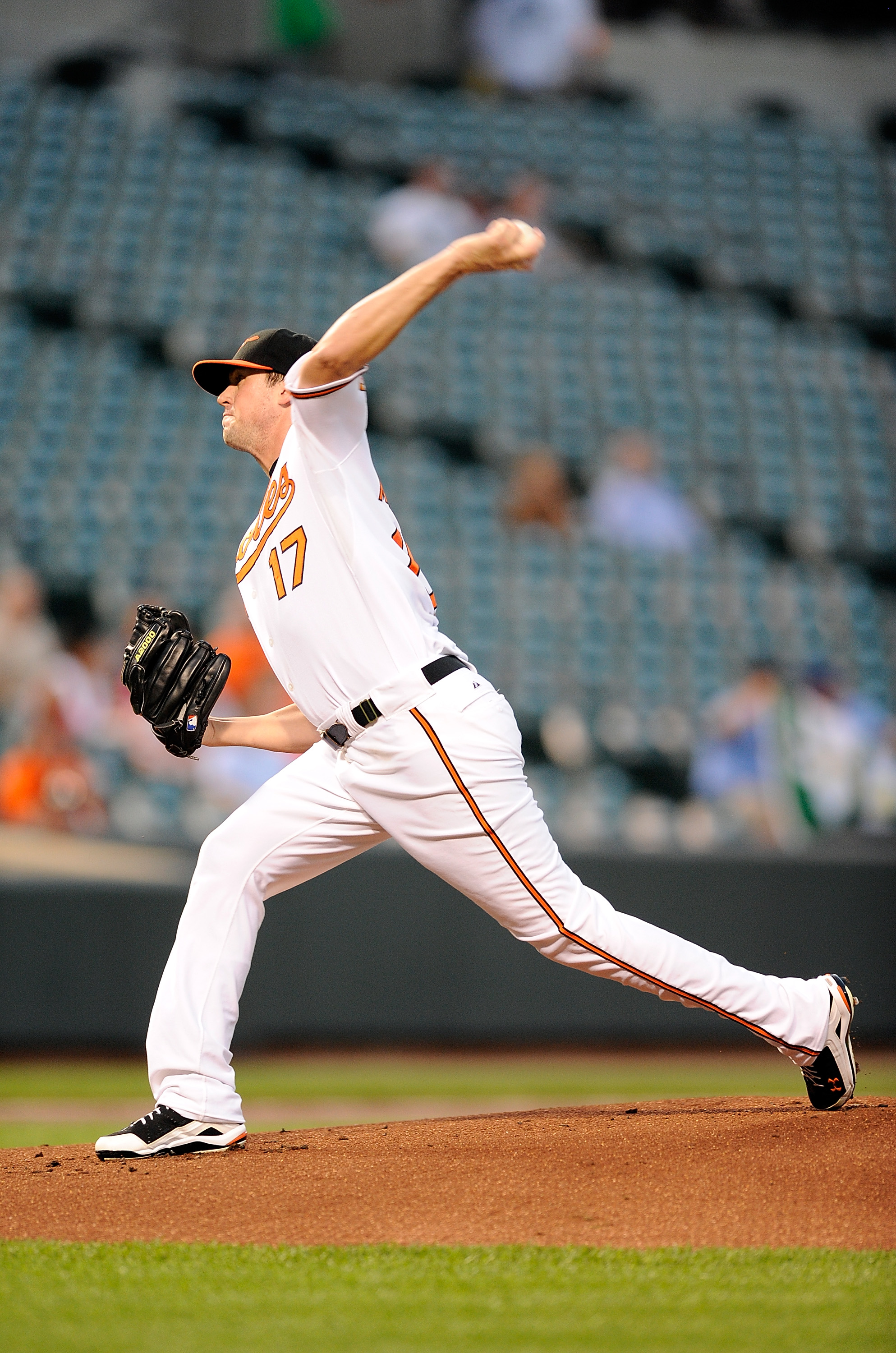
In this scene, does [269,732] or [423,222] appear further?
[423,222]

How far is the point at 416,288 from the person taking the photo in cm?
244

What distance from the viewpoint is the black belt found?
8.89 feet

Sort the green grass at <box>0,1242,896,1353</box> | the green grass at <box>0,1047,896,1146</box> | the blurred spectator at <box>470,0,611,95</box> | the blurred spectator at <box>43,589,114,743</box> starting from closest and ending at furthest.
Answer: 1. the green grass at <box>0,1242,896,1353</box>
2. the green grass at <box>0,1047,896,1146</box>
3. the blurred spectator at <box>43,589,114,743</box>
4. the blurred spectator at <box>470,0,611,95</box>

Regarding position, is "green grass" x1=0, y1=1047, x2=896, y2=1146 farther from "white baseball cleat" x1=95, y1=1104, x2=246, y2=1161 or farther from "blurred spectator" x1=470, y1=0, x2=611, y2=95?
"blurred spectator" x1=470, y1=0, x2=611, y2=95

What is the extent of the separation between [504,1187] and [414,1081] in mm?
3395

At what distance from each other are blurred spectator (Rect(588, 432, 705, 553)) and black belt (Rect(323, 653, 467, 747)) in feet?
22.8

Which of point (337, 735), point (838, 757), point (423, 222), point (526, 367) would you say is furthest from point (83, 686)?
point (423, 222)

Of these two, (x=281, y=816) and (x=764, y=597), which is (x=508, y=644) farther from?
(x=281, y=816)

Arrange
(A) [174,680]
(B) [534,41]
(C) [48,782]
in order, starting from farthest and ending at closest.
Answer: (B) [534,41]
(C) [48,782]
(A) [174,680]

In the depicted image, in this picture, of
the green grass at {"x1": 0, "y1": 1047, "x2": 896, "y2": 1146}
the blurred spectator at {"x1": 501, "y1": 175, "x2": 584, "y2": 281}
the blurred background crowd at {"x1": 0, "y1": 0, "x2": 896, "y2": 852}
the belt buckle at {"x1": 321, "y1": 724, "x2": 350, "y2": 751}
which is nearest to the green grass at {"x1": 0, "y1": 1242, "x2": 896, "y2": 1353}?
the belt buckle at {"x1": 321, "y1": 724, "x2": 350, "y2": 751}

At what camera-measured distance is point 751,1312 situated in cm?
197

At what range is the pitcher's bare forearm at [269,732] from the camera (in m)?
3.06

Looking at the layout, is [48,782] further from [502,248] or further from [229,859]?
[502,248]

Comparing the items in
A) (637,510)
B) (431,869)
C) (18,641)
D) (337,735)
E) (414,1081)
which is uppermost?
(337,735)
